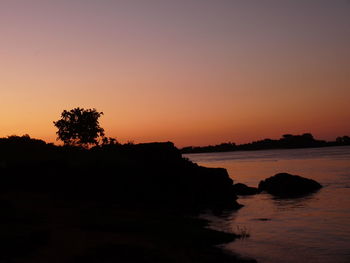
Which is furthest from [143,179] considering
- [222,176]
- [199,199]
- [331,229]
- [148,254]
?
[148,254]

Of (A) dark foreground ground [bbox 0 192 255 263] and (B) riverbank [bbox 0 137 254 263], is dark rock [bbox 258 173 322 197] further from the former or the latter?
(A) dark foreground ground [bbox 0 192 255 263]

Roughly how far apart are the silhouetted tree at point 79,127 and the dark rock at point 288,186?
91.7 feet

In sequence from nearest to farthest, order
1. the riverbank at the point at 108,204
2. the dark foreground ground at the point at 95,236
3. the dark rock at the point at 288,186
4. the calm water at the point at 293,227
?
1. the dark foreground ground at the point at 95,236
2. the riverbank at the point at 108,204
3. the calm water at the point at 293,227
4. the dark rock at the point at 288,186

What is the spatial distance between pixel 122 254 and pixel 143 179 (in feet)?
70.6

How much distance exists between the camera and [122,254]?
54.2 ft

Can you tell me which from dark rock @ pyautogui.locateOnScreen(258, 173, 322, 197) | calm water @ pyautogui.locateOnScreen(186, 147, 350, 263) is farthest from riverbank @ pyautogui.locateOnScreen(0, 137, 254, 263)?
dark rock @ pyautogui.locateOnScreen(258, 173, 322, 197)

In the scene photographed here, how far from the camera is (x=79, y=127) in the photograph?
65.4 metres

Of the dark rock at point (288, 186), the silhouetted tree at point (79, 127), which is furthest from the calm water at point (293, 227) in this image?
the silhouetted tree at point (79, 127)

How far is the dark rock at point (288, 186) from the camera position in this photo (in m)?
54.8

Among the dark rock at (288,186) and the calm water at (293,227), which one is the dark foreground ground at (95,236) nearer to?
the calm water at (293,227)

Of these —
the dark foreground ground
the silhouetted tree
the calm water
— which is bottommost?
the calm water

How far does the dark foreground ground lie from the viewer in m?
16.1

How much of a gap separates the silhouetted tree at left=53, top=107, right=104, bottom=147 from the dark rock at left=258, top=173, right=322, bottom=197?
2794 centimetres

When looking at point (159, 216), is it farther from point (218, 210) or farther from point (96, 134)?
point (96, 134)
